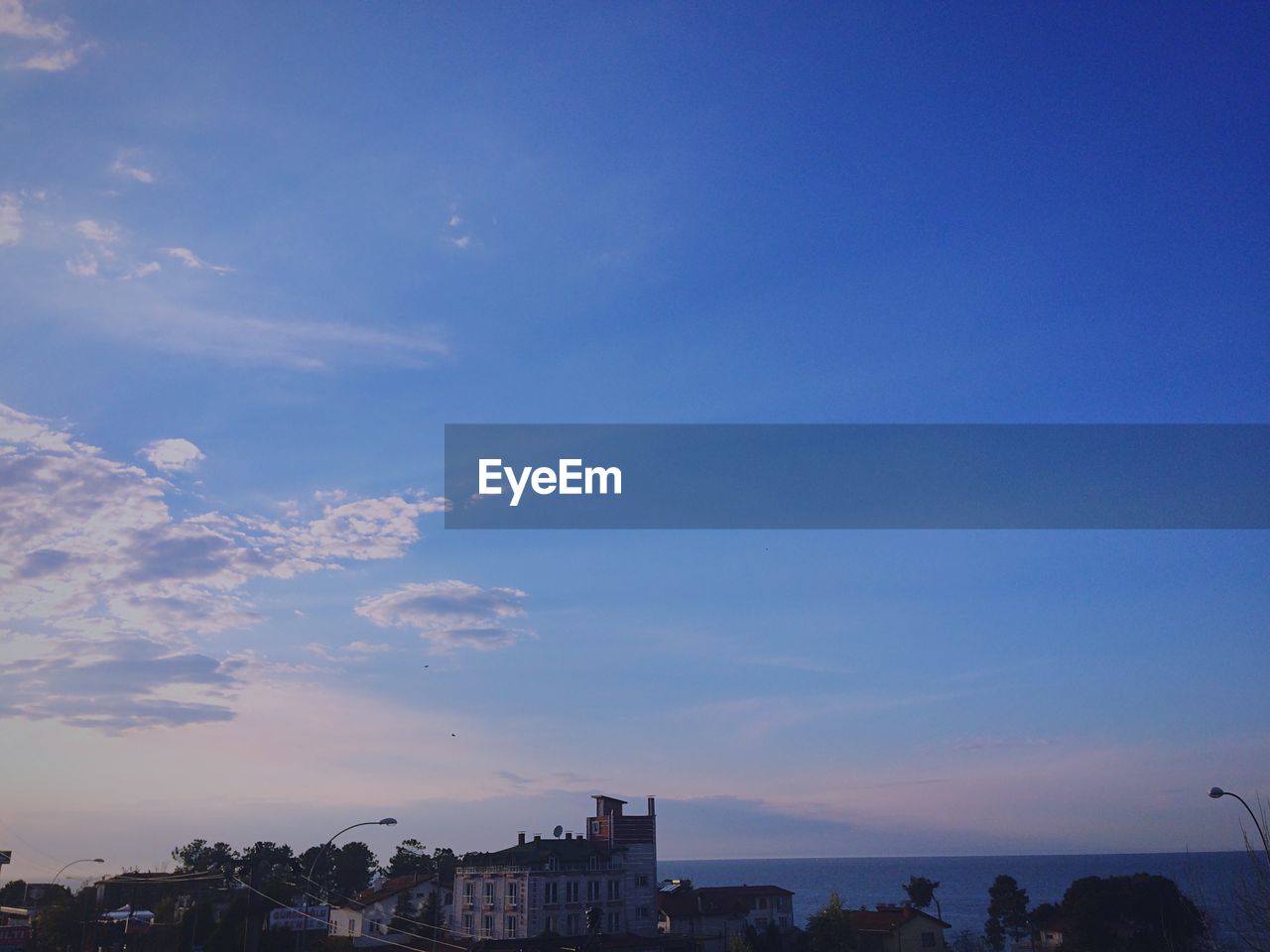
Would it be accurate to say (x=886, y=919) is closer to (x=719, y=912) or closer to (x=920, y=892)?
(x=719, y=912)

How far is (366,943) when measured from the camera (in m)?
96.9

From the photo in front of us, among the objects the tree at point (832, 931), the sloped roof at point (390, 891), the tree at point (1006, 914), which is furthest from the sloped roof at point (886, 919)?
the sloped roof at point (390, 891)

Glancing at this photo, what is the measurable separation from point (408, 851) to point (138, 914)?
58570mm

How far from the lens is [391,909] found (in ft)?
320

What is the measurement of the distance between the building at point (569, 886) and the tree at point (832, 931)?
1556cm

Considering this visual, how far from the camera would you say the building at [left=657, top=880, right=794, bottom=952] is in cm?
10081

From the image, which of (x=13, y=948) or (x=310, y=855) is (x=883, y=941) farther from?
(x=310, y=855)

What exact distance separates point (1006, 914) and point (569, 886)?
188 ft

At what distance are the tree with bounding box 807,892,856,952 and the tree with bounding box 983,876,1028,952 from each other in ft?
92.4

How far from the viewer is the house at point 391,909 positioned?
95938 millimetres

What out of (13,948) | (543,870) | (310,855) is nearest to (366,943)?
(543,870)

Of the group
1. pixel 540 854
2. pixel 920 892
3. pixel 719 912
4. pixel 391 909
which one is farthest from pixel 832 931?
pixel 391 909

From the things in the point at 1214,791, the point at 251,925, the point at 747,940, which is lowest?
the point at 747,940

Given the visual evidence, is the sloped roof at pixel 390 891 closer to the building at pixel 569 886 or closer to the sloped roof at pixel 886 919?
the building at pixel 569 886
